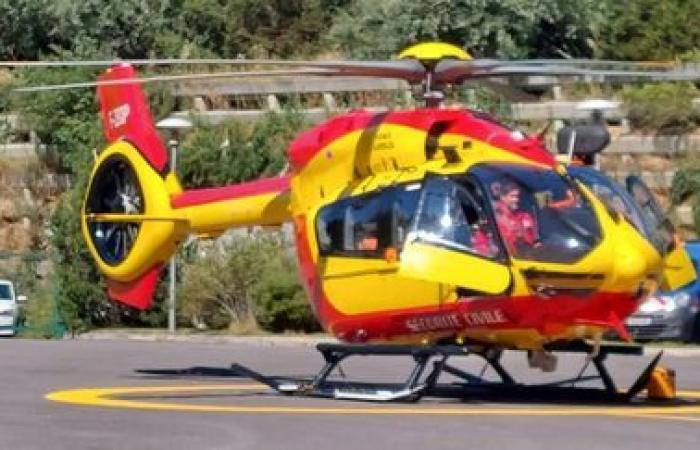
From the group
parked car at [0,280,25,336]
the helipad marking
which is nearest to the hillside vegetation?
parked car at [0,280,25,336]

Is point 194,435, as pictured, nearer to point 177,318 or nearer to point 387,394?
point 387,394

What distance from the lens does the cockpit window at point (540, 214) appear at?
54.4ft

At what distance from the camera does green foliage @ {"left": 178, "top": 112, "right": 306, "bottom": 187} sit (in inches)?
1581

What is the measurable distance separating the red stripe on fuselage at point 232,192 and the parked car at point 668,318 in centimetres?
1102

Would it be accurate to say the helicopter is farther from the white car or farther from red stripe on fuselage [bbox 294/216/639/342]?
the white car

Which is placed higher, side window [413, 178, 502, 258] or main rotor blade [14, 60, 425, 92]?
main rotor blade [14, 60, 425, 92]

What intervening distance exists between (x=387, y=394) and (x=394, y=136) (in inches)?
103

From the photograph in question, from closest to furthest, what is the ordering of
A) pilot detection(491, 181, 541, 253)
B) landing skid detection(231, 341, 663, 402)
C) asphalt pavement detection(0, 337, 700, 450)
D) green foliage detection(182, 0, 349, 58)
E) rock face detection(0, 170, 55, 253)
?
asphalt pavement detection(0, 337, 700, 450)
pilot detection(491, 181, 541, 253)
landing skid detection(231, 341, 663, 402)
rock face detection(0, 170, 55, 253)
green foliage detection(182, 0, 349, 58)

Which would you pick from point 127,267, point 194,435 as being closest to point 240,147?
point 127,267

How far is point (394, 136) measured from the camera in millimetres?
18000

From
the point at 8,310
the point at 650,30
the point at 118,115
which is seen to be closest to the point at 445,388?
the point at 118,115

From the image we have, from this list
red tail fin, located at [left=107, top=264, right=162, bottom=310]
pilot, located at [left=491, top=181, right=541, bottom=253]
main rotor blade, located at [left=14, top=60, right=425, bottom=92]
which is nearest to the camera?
main rotor blade, located at [left=14, top=60, right=425, bottom=92]

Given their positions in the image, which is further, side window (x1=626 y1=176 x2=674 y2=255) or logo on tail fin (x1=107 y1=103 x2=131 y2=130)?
logo on tail fin (x1=107 y1=103 x2=131 y2=130)

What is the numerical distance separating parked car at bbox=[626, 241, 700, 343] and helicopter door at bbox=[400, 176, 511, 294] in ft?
43.2
